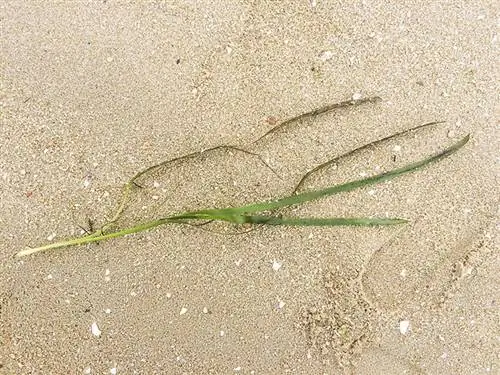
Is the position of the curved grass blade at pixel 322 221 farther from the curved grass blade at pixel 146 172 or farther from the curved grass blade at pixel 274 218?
the curved grass blade at pixel 146 172

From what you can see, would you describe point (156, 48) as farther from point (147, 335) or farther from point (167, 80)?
point (147, 335)

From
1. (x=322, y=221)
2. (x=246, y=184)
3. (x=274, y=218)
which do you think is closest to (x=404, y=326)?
(x=322, y=221)

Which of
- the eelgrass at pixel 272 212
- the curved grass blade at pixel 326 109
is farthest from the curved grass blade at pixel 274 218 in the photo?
the curved grass blade at pixel 326 109

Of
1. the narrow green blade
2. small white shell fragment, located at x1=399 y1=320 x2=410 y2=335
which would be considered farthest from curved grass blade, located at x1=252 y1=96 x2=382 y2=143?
small white shell fragment, located at x1=399 y1=320 x2=410 y2=335

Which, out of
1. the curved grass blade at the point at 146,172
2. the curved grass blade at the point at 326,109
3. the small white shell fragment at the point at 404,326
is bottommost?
the small white shell fragment at the point at 404,326

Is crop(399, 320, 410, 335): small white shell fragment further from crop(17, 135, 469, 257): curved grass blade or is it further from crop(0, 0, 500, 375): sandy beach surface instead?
crop(17, 135, 469, 257): curved grass blade
